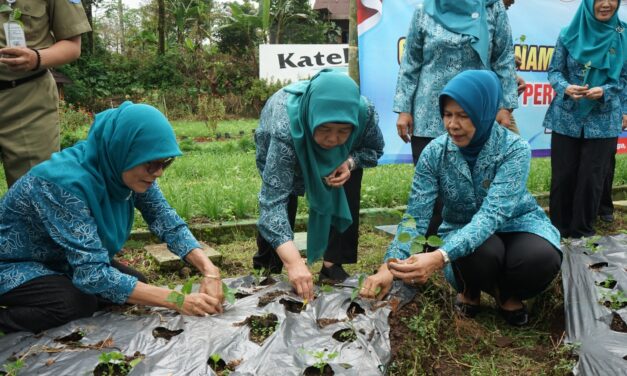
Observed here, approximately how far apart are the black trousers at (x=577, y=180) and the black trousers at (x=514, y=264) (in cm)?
160

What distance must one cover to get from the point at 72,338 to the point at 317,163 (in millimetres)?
1242

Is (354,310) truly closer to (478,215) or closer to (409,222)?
(409,222)

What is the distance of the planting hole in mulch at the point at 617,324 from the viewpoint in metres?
2.33

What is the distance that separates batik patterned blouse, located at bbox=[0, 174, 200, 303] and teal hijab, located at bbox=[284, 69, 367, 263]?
2.98ft

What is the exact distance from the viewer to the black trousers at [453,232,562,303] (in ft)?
8.25

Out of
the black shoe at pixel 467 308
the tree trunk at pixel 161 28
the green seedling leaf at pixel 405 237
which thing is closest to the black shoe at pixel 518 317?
the black shoe at pixel 467 308

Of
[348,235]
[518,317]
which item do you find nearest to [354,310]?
[348,235]

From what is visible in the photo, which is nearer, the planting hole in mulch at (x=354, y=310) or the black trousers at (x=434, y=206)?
the planting hole in mulch at (x=354, y=310)

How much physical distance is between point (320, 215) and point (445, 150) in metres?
0.66

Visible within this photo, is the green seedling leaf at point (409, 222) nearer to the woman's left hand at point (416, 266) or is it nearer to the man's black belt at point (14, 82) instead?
the woman's left hand at point (416, 266)

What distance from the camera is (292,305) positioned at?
245 centimetres

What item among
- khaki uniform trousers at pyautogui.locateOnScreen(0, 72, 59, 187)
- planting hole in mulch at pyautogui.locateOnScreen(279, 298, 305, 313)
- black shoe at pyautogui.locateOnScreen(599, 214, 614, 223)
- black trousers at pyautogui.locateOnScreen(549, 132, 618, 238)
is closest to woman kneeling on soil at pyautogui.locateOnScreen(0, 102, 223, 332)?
planting hole in mulch at pyautogui.locateOnScreen(279, 298, 305, 313)

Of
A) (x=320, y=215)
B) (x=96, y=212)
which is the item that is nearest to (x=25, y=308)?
(x=96, y=212)

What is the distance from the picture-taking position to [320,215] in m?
2.79
